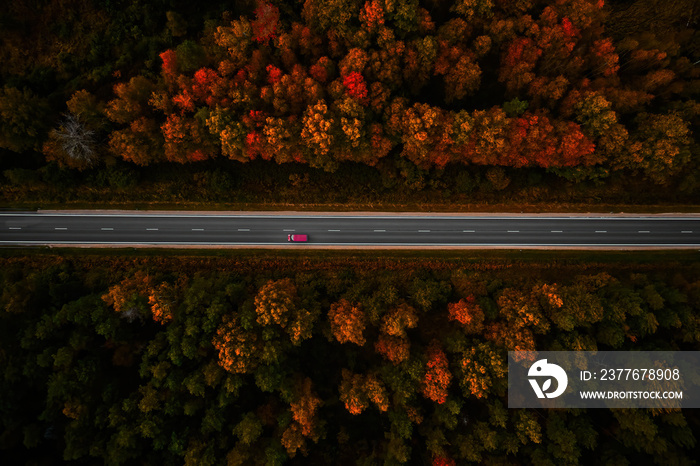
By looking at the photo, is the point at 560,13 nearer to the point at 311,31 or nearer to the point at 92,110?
the point at 311,31

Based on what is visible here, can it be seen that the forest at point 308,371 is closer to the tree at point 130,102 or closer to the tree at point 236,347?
the tree at point 236,347

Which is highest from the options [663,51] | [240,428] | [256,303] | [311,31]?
[663,51]

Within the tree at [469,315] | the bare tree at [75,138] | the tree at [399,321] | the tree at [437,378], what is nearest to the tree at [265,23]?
the bare tree at [75,138]

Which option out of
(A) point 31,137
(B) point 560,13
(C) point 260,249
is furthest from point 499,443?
(A) point 31,137

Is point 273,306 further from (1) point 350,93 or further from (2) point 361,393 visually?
(1) point 350,93

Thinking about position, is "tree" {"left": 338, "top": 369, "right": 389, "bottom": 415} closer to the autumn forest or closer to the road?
the autumn forest

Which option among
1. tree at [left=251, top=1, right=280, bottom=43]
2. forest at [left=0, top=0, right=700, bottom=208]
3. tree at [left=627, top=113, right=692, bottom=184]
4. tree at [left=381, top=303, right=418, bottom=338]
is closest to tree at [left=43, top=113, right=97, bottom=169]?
forest at [left=0, top=0, right=700, bottom=208]
